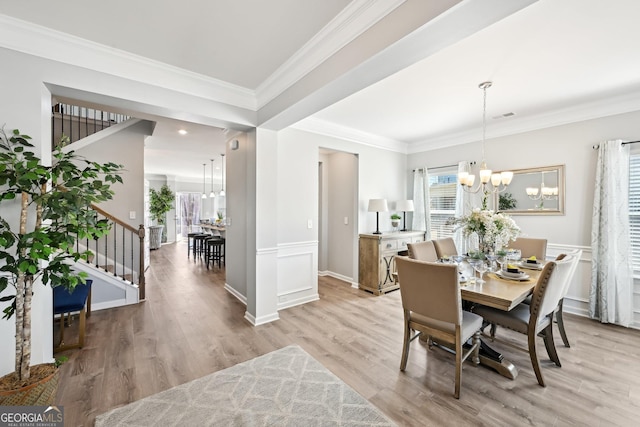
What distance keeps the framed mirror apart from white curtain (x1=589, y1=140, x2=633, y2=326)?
41 centimetres

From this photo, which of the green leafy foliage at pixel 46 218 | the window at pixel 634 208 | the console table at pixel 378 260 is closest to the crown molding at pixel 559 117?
the window at pixel 634 208

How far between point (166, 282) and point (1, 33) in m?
4.15

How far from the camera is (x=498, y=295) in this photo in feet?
6.54

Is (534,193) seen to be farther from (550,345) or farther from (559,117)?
(550,345)

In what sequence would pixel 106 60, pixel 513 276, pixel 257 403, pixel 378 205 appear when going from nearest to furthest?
pixel 257 403, pixel 106 60, pixel 513 276, pixel 378 205

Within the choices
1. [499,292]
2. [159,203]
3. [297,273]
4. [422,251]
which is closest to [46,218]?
[297,273]

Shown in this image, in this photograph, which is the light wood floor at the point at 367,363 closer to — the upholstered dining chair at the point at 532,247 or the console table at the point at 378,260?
the console table at the point at 378,260

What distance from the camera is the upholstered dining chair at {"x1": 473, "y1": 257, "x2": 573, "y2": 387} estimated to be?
6.78ft

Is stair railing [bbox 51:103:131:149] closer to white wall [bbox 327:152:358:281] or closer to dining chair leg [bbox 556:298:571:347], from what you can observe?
white wall [bbox 327:152:358:281]

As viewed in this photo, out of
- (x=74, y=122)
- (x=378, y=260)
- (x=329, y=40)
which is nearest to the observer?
(x=329, y=40)

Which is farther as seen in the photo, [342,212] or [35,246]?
[342,212]

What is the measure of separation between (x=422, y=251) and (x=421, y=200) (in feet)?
7.70

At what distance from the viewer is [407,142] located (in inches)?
212

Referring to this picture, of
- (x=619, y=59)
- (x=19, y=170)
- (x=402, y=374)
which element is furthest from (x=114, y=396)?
(x=619, y=59)
